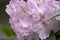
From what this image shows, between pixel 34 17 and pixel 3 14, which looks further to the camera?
pixel 3 14

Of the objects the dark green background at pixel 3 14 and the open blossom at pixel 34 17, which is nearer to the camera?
the open blossom at pixel 34 17

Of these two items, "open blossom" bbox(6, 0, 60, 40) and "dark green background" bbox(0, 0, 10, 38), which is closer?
"open blossom" bbox(6, 0, 60, 40)

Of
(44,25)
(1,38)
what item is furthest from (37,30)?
(1,38)

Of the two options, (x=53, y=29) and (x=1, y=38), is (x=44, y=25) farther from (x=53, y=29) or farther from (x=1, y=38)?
(x=1, y=38)

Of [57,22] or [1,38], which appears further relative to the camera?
[1,38]

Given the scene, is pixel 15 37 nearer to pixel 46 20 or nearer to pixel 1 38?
pixel 46 20

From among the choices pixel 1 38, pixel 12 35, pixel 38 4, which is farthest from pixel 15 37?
pixel 1 38

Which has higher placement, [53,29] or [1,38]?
[53,29]
